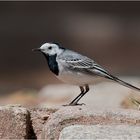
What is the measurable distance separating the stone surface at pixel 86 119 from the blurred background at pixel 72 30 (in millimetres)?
7583

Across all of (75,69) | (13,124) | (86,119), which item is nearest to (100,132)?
(86,119)

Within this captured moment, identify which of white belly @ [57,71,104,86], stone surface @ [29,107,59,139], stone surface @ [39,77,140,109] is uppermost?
white belly @ [57,71,104,86]

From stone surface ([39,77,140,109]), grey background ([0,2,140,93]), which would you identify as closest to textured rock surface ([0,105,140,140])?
stone surface ([39,77,140,109])

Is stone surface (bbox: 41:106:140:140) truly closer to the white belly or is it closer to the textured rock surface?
the textured rock surface

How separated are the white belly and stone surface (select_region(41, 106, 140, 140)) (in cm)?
105

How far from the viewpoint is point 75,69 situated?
21.9 feet

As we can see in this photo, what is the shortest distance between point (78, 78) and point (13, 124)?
3.11 feet

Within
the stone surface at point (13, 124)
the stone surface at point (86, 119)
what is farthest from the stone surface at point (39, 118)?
the stone surface at point (86, 119)

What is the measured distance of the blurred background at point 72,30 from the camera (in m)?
13.6

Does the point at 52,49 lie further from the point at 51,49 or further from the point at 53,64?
the point at 53,64

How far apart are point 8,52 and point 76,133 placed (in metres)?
8.93

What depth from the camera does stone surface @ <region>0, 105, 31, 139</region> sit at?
574 cm

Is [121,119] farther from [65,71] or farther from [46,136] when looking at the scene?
[65,71]

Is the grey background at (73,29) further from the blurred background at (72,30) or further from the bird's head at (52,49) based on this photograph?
the bird's head at (52,49)
